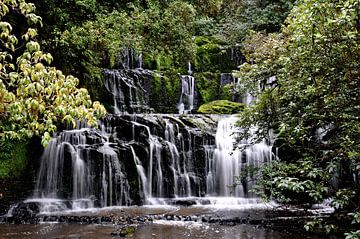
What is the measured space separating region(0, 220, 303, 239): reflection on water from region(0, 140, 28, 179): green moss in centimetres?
310

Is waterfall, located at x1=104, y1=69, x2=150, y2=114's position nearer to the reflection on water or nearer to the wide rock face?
the wide rock face

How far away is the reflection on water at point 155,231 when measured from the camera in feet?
24.5

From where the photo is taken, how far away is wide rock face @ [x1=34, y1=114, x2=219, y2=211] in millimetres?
11617

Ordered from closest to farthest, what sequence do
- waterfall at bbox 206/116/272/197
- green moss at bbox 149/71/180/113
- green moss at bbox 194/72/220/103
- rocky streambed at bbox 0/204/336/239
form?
rocky streambed at bbox 0/204/336/239 < waterfall at bbox 206/116/272/197 < green moss at bbox 149/71/180/113 < green moss at bbox 194/72/220/103

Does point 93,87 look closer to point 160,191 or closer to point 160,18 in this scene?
point 160,18

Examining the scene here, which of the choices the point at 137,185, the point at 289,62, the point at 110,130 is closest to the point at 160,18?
the point at 110,130

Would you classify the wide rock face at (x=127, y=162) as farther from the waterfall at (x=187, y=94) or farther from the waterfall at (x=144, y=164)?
the waterfall at (x=187, y=94)

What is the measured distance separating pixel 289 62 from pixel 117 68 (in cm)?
1284

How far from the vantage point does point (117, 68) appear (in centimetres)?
1800

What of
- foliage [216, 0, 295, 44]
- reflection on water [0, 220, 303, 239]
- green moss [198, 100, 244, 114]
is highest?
foliage [216, 0, 295, 44]

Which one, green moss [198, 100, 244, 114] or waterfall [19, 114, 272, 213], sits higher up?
green moss [198, 100, 244, 114]

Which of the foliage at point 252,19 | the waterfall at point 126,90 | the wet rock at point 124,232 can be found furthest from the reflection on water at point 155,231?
the foliage at point 252,19

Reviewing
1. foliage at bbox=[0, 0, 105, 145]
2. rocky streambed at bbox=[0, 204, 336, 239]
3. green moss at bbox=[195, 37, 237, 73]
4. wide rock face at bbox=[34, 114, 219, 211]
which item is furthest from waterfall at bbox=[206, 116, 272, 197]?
green moss at bbox=[195, 37, 237, 73]

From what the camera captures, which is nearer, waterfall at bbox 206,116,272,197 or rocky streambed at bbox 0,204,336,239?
rocky streambed at bbox 0,204,336,239
